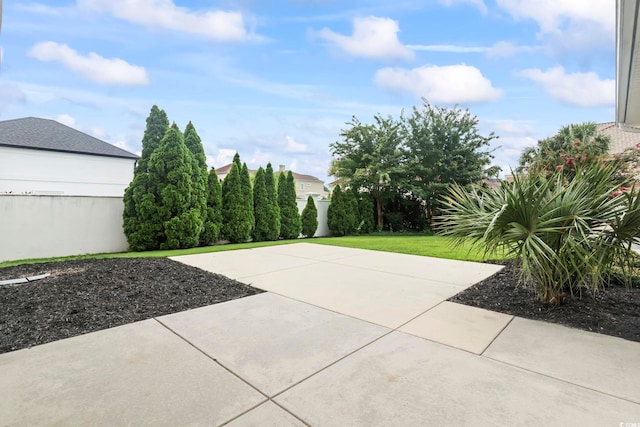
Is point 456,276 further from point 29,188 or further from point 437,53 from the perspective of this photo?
point 29,188

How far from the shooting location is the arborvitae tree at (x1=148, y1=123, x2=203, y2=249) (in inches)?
308

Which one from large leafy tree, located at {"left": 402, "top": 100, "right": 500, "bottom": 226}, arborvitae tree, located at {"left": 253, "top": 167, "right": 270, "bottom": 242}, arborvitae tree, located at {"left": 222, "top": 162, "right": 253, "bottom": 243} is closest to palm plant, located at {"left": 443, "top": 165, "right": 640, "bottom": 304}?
arborvitae tree, located at {"left": 222, "top": 162, "right": 253, "bottom": 243}

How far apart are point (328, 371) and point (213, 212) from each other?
7838 mm

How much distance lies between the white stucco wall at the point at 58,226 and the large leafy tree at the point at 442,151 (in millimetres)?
10564

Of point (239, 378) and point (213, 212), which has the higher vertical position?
point (213, 212)

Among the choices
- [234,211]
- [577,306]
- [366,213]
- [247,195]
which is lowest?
[577,306]

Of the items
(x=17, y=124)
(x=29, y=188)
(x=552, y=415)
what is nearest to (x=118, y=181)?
(x=29, y=188)

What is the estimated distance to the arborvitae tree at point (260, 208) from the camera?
10328mm

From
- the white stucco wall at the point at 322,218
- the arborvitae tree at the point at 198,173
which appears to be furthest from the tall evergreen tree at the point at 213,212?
the white stucco wall at the point at 322,218

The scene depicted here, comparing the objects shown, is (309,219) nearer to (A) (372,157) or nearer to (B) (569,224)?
(A) (372,157)

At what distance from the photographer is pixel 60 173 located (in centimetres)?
1678

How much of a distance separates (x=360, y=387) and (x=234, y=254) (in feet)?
17.9

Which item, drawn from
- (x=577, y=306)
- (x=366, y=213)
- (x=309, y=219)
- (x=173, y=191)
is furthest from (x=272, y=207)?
(x=577, y=306)

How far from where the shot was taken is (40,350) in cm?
223
